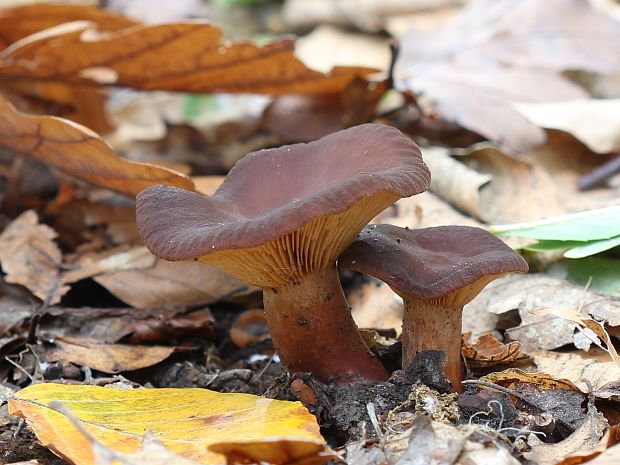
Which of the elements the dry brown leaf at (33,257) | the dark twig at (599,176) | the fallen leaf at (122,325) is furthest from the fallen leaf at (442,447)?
the dark twig at (599,176)

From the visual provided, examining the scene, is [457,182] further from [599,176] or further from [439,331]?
[439,331]

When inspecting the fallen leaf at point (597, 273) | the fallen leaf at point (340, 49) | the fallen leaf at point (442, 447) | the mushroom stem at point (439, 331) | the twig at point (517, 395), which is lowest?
the fallen leaf at point (340, 49)

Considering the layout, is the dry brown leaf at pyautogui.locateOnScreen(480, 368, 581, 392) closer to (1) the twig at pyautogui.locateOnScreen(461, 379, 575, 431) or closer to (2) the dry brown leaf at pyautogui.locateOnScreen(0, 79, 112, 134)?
(1) the twig at pyautogui.locateOnScreen(461, 379, 575, 431)

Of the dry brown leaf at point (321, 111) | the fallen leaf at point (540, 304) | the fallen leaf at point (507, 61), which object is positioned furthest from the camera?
the dry brown leaf at point (321, 111)

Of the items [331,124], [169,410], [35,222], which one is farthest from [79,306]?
[331,124]

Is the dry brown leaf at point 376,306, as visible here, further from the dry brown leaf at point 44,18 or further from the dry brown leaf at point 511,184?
the dry brown leaf at point 44,18

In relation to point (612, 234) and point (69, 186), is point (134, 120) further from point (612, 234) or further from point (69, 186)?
point (612, 234)
